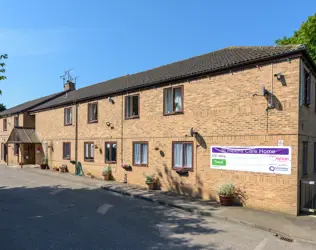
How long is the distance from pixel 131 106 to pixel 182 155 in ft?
15.8

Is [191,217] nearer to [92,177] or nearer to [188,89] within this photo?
[188,89]

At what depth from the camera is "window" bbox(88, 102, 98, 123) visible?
18.3m

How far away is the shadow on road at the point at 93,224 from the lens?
21.3ft

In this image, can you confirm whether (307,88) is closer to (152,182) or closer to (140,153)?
(152,182)

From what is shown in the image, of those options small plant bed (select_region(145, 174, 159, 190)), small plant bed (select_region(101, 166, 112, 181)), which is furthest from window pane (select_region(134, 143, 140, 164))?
small plant bed (select_region(101, 166, 112, 181))

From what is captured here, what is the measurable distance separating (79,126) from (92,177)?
400cm

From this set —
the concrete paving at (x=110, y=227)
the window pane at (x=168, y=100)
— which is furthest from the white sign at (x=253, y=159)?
the window pane at (x=168, y=100)

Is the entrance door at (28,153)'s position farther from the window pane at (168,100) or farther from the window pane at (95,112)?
the window pane at (168,100)

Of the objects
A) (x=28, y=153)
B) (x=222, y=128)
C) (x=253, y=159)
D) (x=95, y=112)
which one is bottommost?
(x=28, y=153)

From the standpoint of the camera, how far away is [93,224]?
804 centimetres

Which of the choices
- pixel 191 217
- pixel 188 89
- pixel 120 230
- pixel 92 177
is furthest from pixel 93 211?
pixel 92 177

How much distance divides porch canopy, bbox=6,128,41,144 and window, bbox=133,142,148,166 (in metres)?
13.5

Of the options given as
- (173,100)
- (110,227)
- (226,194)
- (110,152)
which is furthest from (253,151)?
(110,152)

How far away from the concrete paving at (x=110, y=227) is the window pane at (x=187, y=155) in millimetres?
2448
